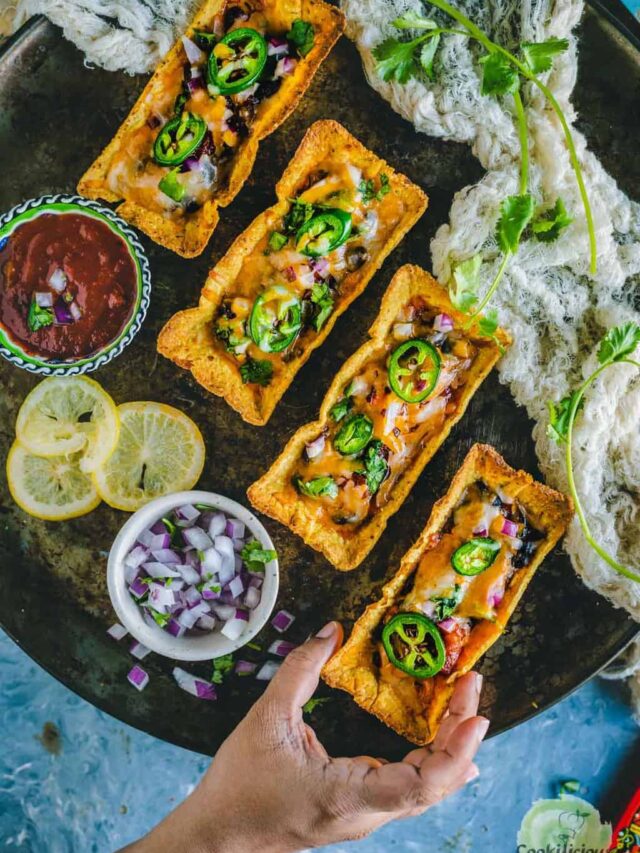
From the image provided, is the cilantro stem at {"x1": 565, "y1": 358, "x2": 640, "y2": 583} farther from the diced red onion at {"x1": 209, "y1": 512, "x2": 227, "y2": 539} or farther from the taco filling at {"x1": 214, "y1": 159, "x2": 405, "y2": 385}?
the diced red onion at {"x1": 209, "y1": 512, "x2": 227, "y2": 539}

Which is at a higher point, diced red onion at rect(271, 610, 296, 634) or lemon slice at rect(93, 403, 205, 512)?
lemon slice at rect(93, 403, 205, 512)

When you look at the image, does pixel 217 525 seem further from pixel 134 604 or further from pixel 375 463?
pixel 375 463

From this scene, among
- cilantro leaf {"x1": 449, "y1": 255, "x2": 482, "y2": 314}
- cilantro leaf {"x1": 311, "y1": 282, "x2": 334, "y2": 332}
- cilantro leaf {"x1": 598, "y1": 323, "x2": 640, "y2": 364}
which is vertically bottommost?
cilantro leaf {"x1": 311, "y1": 282, "x2": 334, "y2": 332}

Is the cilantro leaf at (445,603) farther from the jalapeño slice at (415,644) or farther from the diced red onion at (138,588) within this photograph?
the diced red onion at (138,588)

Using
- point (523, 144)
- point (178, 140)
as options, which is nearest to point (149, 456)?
point (178, 140)

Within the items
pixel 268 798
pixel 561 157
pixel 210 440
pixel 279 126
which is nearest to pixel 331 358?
pixel 210 440

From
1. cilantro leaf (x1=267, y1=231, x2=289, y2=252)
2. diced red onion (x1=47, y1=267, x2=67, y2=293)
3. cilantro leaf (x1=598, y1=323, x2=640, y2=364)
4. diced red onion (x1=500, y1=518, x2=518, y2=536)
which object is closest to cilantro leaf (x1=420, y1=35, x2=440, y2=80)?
cilantro leaf (x1=267, y1=231, x2=289, y2=252)
